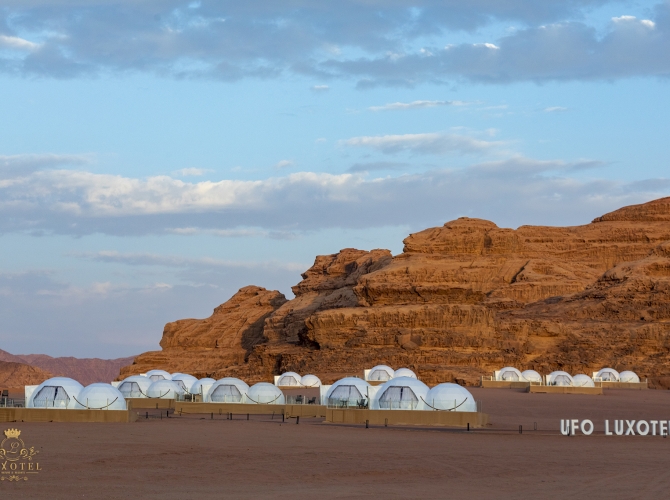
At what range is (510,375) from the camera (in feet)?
267

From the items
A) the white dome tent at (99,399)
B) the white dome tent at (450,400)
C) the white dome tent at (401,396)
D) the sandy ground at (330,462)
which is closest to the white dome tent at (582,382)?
the white dome tent at (401,396)

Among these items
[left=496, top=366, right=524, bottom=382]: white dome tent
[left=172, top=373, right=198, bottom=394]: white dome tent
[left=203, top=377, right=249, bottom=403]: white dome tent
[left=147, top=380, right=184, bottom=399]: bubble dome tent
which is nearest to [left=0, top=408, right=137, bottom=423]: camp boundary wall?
[left=203, top=377, right=249, bottom=403]: white dome tent

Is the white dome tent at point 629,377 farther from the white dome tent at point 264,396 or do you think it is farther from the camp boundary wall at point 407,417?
the camp boundary wall at point 407,417

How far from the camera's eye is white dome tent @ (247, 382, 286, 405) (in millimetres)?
56969

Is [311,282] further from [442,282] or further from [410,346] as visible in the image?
[410,346]

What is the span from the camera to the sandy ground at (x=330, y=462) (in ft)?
77.4

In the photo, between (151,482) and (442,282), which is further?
(442,282)

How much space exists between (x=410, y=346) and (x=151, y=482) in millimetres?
65147

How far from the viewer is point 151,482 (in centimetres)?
2462

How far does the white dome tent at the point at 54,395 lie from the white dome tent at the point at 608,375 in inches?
1819

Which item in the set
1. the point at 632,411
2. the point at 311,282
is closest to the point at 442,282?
the point at 311,282

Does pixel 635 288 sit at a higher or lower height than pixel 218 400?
higher

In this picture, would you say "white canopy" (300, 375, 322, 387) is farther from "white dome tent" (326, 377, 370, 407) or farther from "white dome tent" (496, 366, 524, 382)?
"white dome tent" (326, 377, 370, 407)

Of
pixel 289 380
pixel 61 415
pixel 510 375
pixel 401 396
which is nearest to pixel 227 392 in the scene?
pixel 61 415
